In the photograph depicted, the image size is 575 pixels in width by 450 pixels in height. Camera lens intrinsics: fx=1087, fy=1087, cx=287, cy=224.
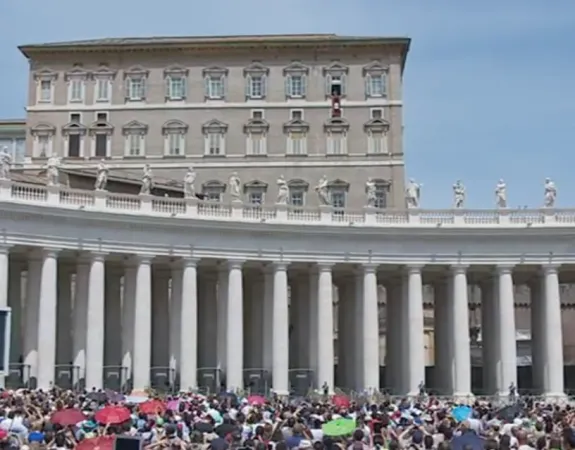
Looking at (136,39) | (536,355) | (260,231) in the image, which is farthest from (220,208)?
(136,39)

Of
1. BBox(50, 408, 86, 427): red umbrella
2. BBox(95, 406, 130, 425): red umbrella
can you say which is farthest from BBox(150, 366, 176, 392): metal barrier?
BBox(50, 408, 86, 427): red umbrella

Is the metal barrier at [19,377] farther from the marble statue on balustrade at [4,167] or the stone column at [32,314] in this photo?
the marble statue on balustrade at [4,167]

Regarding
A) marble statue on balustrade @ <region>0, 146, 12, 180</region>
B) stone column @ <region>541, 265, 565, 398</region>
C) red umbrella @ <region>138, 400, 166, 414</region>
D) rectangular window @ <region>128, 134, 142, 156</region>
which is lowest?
red umbrella @ <region>138, 400, 166, 414</region>

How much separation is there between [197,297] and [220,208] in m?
7.48

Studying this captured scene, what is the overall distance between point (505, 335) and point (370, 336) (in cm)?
914

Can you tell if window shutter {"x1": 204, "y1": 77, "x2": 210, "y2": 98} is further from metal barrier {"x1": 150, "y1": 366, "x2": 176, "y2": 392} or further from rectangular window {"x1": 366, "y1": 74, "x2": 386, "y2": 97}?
metal barrier {"x1": 150, "y1": 366, "x2": 176, "y2": 392}

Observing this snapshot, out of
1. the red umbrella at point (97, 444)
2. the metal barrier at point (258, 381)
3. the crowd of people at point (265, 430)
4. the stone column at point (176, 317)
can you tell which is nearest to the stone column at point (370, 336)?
the metal barrier at point (258, 381)

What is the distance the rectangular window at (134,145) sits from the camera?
351 ft

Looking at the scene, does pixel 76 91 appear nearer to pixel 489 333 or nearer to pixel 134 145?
pixel 134 145

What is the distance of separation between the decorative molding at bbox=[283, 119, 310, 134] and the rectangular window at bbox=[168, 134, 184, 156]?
34.0ft

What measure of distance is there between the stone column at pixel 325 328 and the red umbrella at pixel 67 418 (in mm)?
43219

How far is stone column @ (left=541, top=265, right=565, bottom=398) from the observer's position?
72750 millimetres

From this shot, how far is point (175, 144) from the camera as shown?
352ft

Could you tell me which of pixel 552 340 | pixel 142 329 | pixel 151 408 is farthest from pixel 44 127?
pixel 151 408
